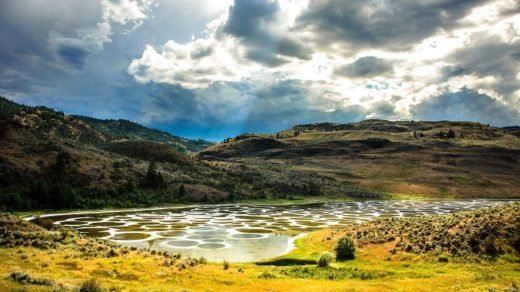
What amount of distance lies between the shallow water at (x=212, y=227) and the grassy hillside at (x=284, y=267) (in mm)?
9430

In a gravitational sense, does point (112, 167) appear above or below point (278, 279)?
above

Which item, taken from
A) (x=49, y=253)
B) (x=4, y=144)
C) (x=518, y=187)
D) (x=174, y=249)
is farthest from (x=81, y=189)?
(x=518, y=187)

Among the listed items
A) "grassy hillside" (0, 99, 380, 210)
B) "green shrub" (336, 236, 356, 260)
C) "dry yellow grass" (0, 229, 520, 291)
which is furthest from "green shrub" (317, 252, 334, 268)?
"grassy hillside" (0, 99, 380, 210)

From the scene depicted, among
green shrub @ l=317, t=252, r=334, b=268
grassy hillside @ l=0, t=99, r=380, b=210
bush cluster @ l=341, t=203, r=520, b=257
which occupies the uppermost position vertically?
grassy hillside @ l=0, t=99, r=380, b=210

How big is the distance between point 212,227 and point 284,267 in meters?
38.4

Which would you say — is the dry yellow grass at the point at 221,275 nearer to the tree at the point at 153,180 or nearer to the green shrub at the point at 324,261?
the green shrub at the point at 324,261

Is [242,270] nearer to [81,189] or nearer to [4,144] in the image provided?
[81,189]

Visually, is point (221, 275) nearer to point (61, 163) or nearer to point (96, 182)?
point (96, 182)

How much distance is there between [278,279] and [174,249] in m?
24.8

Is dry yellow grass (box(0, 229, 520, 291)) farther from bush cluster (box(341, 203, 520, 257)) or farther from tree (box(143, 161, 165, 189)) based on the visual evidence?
tree (box(143, 161, 165, 189))

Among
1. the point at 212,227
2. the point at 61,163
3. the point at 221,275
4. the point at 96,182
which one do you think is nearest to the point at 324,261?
the point at 221,275

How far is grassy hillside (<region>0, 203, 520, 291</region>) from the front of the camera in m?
32.1

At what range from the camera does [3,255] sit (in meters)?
34.7

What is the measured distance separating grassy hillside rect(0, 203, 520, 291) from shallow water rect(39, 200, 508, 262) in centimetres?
943
